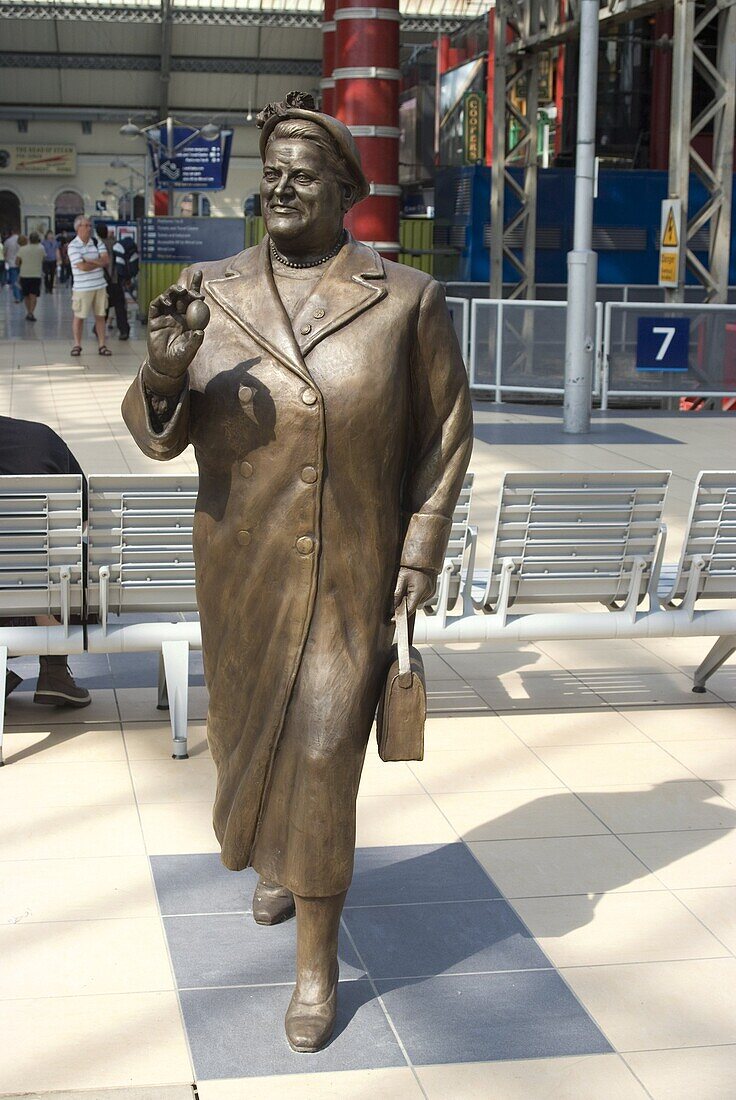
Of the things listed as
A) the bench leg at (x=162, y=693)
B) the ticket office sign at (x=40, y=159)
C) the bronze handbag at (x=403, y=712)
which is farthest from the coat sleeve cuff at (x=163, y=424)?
the ticket office sign at (x=40, y=159)

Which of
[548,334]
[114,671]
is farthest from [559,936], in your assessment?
[548,334]

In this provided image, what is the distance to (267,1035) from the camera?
12.6 feet

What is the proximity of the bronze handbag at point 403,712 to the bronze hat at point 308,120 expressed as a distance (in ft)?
3.87

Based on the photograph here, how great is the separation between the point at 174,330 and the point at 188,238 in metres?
26.2

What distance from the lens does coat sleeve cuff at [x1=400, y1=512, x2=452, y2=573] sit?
12.6 ft

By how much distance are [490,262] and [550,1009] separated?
1921 centimetres

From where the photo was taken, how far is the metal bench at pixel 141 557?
612 cm

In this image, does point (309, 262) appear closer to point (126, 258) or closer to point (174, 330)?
point (174, 330)

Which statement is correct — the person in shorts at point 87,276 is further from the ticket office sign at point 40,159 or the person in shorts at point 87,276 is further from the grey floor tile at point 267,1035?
the ticket office sign at point 40,159

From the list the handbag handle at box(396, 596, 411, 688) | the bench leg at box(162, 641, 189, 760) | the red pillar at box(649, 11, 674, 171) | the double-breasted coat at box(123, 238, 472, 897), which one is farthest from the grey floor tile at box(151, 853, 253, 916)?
the red pillar at box(649, 11, 674, 171)

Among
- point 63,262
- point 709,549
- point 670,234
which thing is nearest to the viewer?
point 709,549

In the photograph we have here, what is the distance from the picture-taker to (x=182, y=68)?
52781 millimetres

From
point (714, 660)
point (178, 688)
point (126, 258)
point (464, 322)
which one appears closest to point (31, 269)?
point (126, 258)

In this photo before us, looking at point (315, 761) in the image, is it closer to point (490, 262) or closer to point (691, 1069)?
point (691, 1069)
